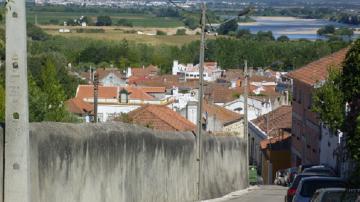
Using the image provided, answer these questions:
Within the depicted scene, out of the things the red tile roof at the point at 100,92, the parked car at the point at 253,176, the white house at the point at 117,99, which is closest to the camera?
the parked car at the point at 253,176

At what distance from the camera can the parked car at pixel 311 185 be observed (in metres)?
23.5

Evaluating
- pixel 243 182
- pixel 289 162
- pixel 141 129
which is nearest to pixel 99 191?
pixel 141 129

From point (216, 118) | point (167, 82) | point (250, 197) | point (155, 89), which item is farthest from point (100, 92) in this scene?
point (250, 197)

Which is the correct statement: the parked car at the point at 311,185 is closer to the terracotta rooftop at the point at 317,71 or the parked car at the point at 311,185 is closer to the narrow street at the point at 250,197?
the narrow street at the point at 250,197

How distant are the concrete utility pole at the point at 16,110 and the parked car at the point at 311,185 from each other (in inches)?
449

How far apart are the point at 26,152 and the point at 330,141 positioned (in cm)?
4045

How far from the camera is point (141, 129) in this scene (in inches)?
848

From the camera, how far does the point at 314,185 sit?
941 inches

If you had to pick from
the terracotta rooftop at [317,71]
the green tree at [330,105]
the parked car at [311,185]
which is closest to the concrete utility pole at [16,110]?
the parked car at [311,185]

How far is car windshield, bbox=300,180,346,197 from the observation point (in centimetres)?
2364

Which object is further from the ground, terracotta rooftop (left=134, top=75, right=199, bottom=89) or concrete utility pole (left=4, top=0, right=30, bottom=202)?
concrete utility pole (left=4, top=0, right=30, bottom=202)

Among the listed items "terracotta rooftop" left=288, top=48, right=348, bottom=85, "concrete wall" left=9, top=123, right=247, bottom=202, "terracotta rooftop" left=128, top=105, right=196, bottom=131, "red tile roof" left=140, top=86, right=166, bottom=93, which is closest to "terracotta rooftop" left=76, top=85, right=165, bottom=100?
"red tile roof" left=140, top=86, right=166, bottom=93

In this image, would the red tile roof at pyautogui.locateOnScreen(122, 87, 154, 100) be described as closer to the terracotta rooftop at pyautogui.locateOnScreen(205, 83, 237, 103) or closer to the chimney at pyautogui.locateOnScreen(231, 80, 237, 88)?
the terracotta rooftop at pyautogui.locateOnScreen(205, 83, 237, 103)

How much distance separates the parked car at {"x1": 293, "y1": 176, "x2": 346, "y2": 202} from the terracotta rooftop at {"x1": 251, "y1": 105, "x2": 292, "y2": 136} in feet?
163
